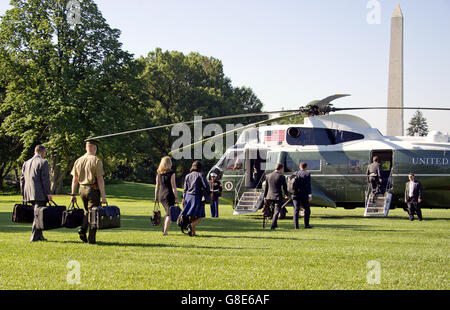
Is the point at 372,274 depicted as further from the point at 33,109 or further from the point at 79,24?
the point at 79,24

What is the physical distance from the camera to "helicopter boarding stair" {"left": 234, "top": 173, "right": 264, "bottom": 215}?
20.3 meters

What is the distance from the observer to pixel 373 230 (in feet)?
49.9

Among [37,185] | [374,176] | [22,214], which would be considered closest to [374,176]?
[374,176]

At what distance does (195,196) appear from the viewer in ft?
41.8

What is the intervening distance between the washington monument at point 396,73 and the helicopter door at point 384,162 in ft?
59.4

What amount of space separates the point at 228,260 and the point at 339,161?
1304 cm

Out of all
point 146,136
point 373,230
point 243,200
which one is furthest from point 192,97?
point 373,230

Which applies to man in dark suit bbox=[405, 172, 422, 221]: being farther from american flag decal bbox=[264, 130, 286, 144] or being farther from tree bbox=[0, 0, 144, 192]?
tree bbox=[0, 0, 144, 192]

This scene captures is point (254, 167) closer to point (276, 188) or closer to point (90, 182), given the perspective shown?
point (276, 188)

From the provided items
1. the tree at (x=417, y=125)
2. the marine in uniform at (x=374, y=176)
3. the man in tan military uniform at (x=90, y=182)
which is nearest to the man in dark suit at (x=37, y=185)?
the man in tan military uniform at (x=90, y=182)

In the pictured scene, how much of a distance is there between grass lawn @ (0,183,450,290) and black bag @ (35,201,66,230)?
0.40 metres

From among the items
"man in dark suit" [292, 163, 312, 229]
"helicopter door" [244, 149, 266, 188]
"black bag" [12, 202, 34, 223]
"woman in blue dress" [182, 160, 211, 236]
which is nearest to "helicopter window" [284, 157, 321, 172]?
"helicopter door" [244, 149, 266, 188]
